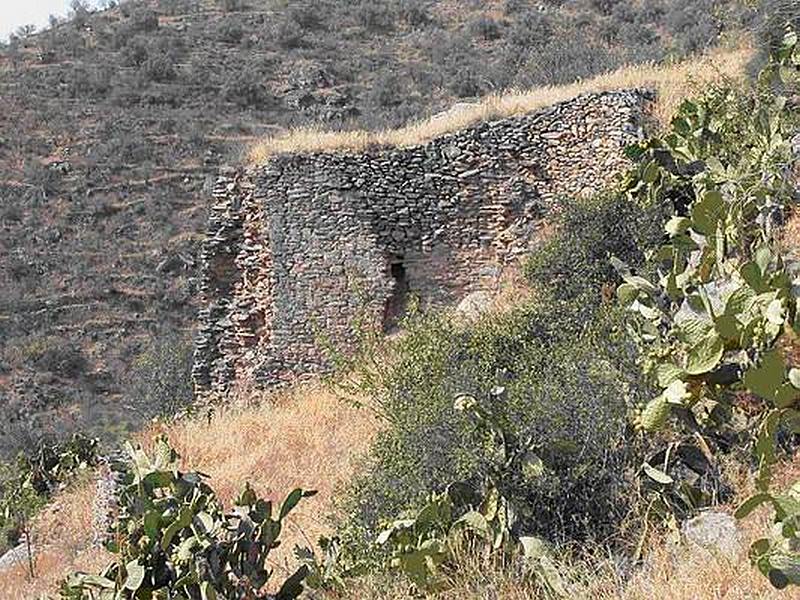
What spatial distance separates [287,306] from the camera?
40.4 feet

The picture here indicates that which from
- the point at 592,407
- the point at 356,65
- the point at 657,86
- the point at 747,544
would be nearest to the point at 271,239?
the point at 657,86

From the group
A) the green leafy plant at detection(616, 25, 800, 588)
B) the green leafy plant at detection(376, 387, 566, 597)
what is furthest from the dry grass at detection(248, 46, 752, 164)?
the green leafy plant at detection(376, 387, 566, 597)

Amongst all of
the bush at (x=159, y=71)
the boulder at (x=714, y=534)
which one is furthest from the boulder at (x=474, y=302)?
the bush at (x=159, y=71)

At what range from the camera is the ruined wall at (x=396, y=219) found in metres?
12.1

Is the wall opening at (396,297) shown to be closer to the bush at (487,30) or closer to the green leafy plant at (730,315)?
the green leafy plant at (730,315)

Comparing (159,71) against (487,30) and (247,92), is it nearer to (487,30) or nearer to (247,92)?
(247,92)

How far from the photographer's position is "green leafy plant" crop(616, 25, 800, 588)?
2525 mm

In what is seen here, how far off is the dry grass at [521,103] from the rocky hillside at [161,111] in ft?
16.9

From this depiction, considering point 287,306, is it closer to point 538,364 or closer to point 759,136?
point 538,364

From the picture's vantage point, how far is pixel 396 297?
40.4 feet

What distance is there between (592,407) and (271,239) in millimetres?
8140

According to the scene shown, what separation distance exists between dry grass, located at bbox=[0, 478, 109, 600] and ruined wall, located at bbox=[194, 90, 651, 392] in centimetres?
242

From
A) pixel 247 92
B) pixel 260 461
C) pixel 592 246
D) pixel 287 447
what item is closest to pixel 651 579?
pixel 260 461

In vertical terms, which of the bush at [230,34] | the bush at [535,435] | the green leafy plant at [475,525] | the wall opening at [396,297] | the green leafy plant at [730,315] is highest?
the green leafy plant at [730,315]
